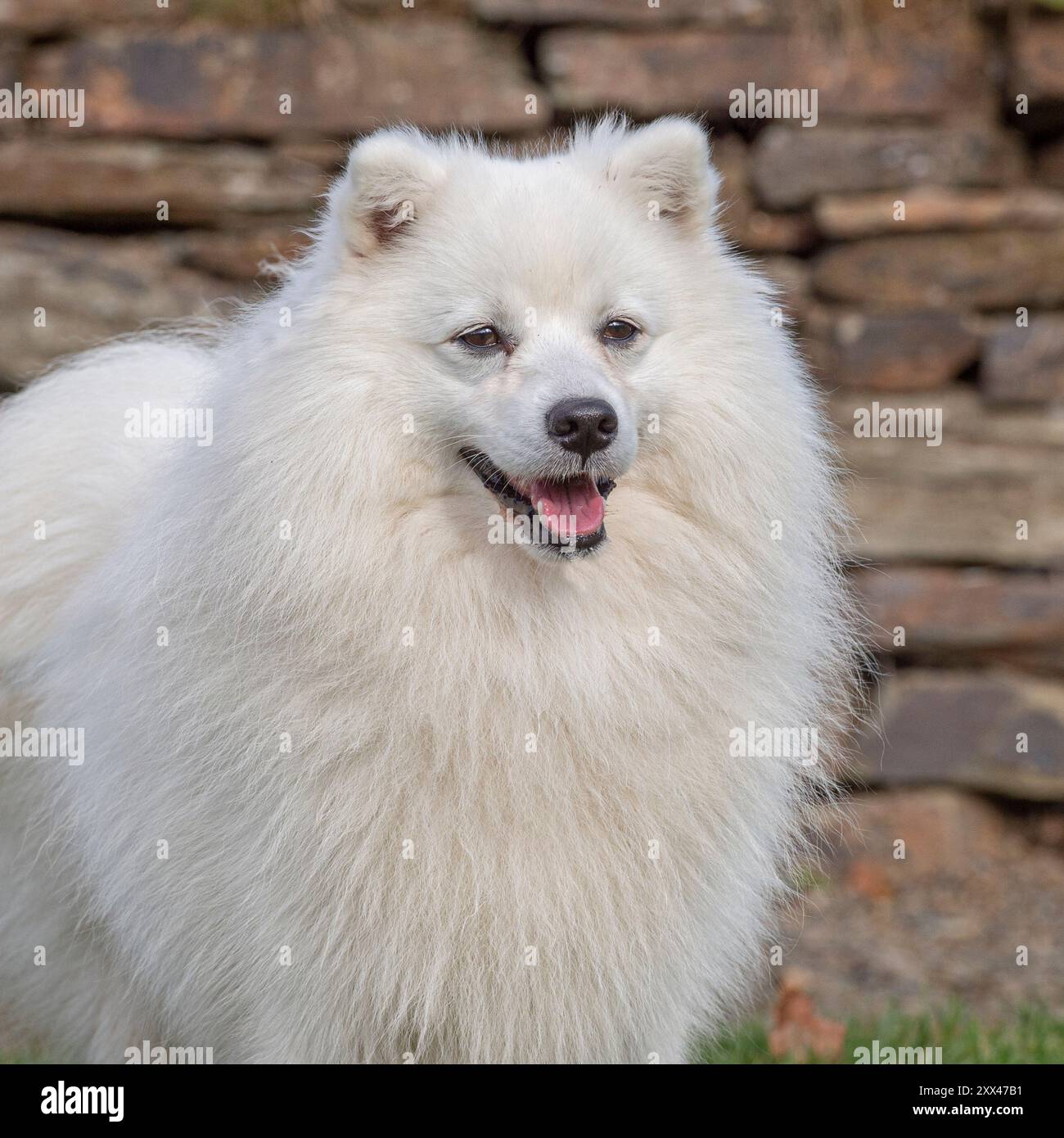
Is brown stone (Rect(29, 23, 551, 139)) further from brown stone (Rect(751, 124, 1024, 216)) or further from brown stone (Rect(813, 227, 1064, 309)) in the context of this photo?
brown stone (Rect(813, 227, 1064, 309))

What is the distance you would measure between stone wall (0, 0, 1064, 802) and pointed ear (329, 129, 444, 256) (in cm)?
282

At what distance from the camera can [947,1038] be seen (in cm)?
464

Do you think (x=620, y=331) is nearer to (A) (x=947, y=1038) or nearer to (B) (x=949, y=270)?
(A) (x=947, y=1038)

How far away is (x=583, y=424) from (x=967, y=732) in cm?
384

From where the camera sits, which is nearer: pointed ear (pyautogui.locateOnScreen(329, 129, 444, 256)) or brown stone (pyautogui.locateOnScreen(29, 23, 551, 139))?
pointed ear (pyautogui.locateOnScreen(329, 129, 444, 256))

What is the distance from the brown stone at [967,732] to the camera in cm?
612

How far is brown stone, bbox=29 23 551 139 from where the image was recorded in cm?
587

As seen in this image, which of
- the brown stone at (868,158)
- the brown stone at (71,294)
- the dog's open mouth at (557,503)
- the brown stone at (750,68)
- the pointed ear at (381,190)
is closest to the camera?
the dog's open mouth at (557,503)

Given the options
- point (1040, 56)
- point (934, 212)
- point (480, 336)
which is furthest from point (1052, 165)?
point (480, 336)

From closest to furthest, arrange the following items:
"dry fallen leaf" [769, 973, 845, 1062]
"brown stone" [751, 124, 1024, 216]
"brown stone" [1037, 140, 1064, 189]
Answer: "dry fallen leaf" [769, 973, 845, 1062]
"brown stone" [751, 124, 1024, 216]
"brown stone" [1037, 140, 1064, 189]

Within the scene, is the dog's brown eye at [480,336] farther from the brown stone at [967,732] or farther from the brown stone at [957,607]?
the brown stone at [967,732]

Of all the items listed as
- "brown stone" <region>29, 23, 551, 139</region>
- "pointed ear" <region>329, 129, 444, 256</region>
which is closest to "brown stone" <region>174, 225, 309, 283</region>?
"brown stone" <region>29, 23, 551, 139</region>

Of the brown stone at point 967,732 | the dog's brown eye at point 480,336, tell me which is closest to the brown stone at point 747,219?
the brown stone at point 967,732
